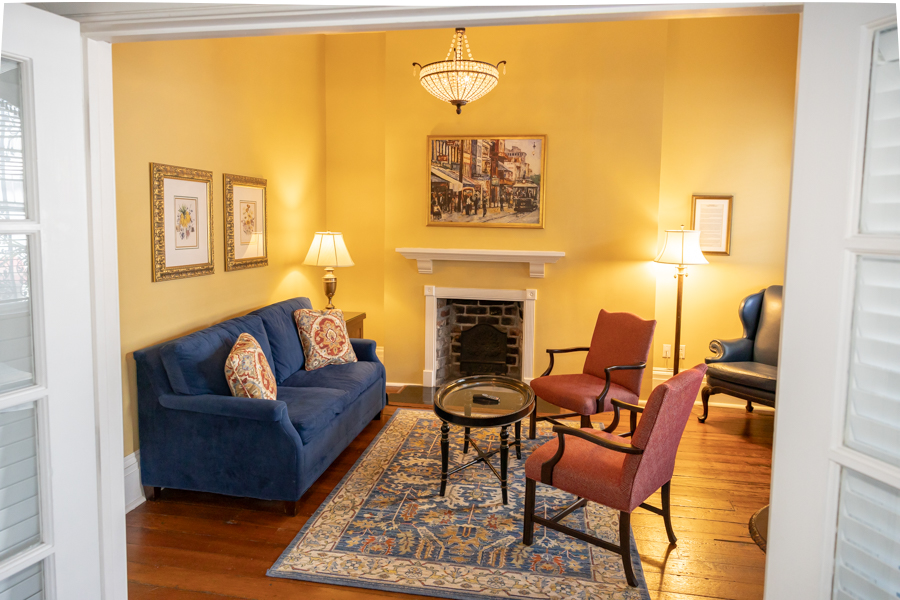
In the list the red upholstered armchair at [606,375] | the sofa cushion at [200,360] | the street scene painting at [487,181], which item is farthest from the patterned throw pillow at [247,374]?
the street scene painting at [487,181]

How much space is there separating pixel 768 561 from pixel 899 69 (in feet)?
3.47

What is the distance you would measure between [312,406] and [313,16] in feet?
8.45

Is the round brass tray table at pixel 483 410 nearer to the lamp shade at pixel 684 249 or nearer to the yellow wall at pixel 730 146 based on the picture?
the lamp shade at pixel 684 249

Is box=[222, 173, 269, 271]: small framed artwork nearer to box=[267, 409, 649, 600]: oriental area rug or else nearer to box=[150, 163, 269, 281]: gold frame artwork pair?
box=[150, 163, 269, 281]: gold frame artwork pair

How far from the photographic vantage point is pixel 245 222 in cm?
467

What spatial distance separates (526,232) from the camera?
5590mm

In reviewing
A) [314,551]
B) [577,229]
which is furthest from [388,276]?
[314,551]

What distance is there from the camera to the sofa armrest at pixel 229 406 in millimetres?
3205

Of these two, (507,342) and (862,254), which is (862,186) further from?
(507,342)

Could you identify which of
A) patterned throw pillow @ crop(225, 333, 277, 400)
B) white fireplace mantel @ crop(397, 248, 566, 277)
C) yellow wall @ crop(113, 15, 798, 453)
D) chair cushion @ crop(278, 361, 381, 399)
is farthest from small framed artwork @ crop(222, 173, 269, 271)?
white fireplace mantel @ crop(397, 248, 566, 277)

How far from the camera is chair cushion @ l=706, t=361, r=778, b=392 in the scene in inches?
180

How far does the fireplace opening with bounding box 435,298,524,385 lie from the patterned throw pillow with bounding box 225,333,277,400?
2633 millimetres

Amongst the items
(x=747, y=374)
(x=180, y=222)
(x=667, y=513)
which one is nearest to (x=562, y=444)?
(x=667, y=513)

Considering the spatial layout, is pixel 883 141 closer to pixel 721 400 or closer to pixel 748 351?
pixel 748 351
